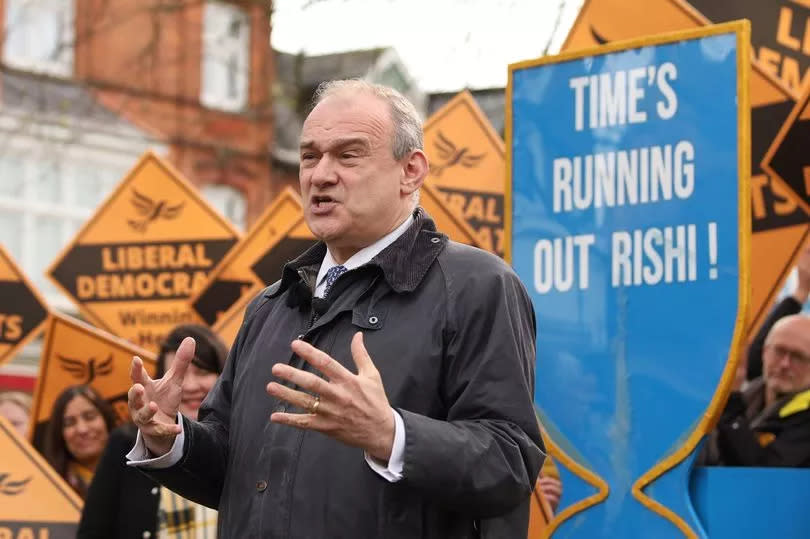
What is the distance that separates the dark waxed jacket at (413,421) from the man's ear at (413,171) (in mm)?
88

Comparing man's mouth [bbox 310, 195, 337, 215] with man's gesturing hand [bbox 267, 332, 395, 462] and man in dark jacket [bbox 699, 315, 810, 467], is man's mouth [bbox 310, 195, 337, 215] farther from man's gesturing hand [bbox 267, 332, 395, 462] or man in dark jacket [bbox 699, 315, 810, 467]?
man in dark jacket [bbox 699, 315, 810, 467]

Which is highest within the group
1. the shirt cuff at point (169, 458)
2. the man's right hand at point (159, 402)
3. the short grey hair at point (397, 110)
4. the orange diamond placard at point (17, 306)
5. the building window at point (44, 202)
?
the building window at point (44, 202)

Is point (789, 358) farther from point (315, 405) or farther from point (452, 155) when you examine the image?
point (315, 405)

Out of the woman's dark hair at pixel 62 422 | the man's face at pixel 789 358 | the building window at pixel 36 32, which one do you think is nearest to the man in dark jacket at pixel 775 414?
the man's face at pixel 789 358

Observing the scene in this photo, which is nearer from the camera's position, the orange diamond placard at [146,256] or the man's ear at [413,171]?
the man's ear at [413,171]

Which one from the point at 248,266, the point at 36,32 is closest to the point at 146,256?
the point at 248,266

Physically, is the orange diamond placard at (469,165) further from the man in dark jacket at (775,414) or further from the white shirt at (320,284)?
the white shirt at (320,284)

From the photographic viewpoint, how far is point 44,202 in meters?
24.5

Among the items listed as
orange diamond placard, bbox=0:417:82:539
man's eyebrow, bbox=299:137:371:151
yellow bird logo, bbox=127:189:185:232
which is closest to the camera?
man's eyebrow, bbox=299:137:371:151

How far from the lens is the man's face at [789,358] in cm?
560

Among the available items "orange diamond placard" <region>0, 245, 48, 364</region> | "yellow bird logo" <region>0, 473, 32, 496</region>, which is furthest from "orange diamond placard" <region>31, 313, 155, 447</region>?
"orange diamond placard" <region>0, 245, 48, 364</region>

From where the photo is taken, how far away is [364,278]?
3.05 meters

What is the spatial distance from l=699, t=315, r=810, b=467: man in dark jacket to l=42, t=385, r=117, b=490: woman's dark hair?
2.57 metres

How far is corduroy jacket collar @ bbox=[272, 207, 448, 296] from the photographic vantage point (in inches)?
117
